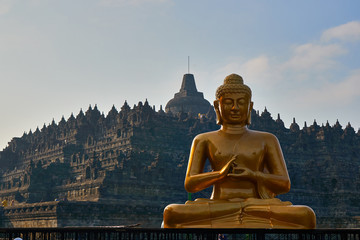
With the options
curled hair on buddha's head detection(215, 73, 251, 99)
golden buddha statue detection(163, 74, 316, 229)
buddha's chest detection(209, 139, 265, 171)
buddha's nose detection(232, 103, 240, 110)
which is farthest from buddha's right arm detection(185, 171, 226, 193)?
curled hair on buddha's head detection(215, 73, 251, 99)

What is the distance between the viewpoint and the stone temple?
44.6 m

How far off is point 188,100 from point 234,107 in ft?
223

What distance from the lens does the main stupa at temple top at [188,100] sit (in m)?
79.1

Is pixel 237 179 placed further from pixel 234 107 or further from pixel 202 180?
pixel 234 107

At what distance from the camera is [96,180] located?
4728cm

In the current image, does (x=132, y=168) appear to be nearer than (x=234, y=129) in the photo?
No

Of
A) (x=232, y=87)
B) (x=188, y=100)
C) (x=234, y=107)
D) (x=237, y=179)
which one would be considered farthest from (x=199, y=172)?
(x=188, y=100)

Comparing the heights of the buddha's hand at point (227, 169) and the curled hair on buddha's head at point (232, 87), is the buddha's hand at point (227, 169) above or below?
below

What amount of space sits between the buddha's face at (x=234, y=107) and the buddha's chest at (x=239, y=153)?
413 mm

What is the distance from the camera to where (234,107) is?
464 inches

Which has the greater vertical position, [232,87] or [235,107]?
[232,87]

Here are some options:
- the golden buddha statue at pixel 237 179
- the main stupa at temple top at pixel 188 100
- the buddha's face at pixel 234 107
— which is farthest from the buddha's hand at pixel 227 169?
the main stupa at temple top at pixel 188 100

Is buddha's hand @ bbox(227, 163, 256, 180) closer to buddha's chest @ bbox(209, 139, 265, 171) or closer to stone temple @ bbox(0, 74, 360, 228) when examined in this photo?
buddha's chest @ bbox(209, 139, 265, 171)

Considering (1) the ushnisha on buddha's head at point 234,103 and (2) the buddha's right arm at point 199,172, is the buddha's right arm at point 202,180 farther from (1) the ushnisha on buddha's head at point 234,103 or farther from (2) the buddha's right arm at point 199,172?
(1) the ushnisha on buddha's head at point 234,103
